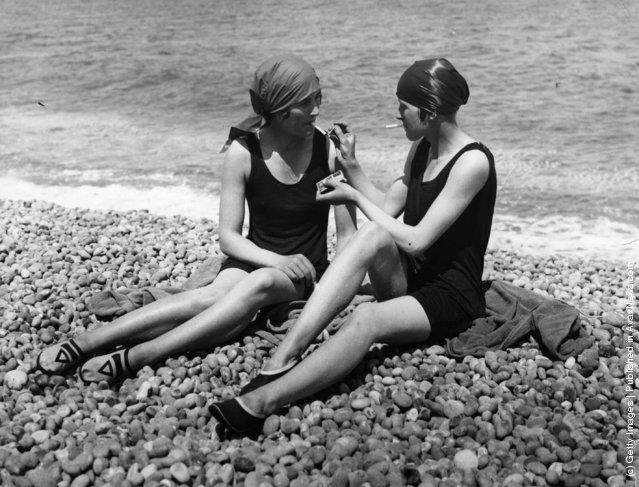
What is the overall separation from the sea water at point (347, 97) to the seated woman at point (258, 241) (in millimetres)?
4309

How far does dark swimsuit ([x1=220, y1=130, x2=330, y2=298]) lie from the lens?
5.28 metres

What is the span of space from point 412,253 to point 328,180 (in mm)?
705

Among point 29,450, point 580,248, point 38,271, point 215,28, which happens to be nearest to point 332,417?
point 29,450

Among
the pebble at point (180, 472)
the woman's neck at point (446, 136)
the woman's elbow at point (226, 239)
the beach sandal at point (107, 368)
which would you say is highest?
the woman's neck at point (446, 136)

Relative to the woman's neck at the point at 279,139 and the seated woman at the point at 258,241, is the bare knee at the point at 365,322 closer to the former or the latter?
the seated woman at the point at 258,241

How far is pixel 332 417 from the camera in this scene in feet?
13.8

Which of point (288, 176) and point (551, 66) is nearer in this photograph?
point (288, 176)

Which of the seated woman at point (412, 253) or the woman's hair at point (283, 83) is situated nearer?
the seated woman at point (412, 253)

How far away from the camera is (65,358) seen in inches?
181

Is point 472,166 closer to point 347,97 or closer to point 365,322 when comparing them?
point 365,322

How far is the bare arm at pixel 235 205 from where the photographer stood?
5144mm

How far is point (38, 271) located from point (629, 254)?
6.06 m

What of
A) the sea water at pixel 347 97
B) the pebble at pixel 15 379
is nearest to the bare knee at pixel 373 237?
the pebble at pixel 15 379

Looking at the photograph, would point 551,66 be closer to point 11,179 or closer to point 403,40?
point 403,40
